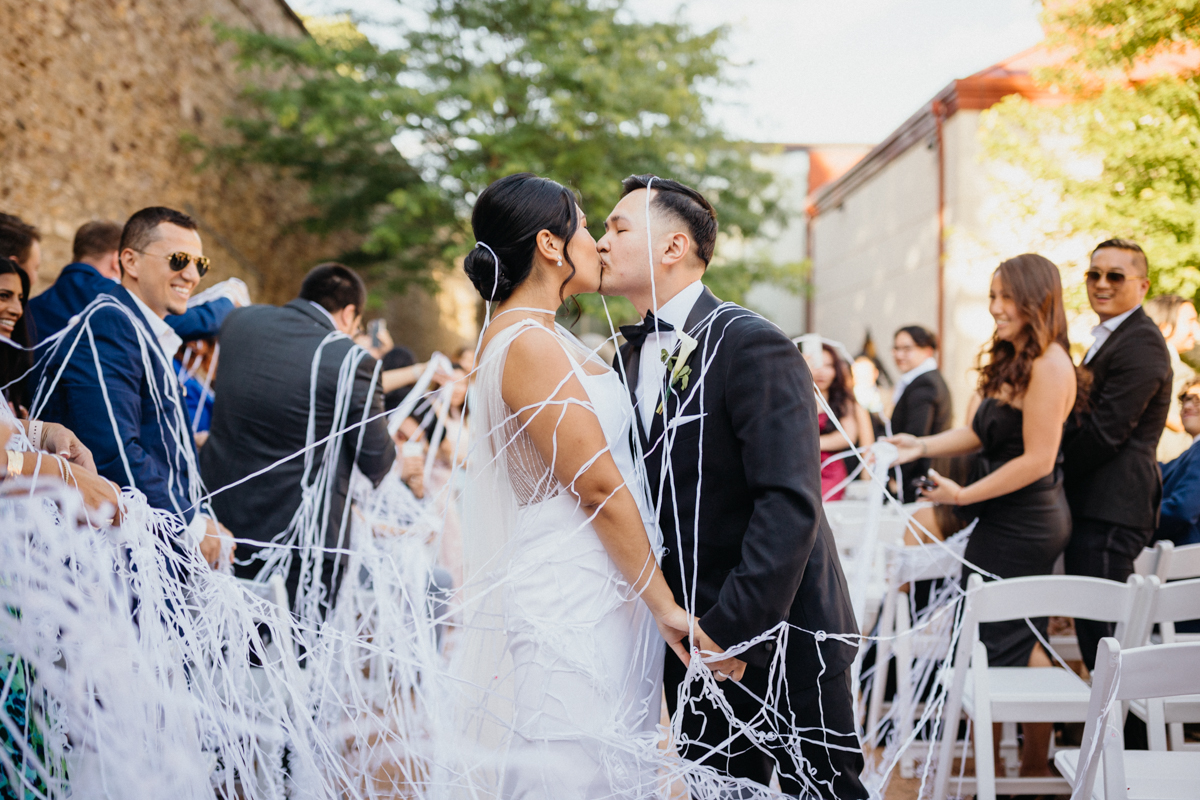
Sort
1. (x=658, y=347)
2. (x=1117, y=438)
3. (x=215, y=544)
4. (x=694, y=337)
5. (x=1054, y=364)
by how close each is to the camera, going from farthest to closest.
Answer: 1. (x=1117, y=438)
2. (x=1054, y=364)
3. (x=215, y=544)
4. (x=658, y=347)
5. (x=694, y=337)

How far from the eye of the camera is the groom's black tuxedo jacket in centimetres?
156

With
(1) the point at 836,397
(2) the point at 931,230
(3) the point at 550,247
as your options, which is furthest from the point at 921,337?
(2) the point at 931,230

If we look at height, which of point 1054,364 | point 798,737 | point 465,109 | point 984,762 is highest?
point 465,109

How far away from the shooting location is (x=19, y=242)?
3049 millimetres

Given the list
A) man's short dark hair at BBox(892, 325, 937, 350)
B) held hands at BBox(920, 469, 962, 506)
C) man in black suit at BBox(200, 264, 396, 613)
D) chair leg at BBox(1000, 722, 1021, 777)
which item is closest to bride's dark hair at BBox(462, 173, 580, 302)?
man in black suit at BBox(200, 264, 396, 613)

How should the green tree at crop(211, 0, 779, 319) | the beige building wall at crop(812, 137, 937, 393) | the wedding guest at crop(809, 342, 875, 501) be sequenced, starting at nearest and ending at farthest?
the wedding guest at crop(809, 342, 875, 501), the green tree at crop(211, 0, 779, 319), the beige building wall at crop(812, 137, 937, 393)

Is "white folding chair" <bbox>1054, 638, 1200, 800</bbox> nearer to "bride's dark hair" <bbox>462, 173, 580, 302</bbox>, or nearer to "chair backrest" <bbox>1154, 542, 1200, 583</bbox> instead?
"chair backrest" <bbox>1154, 542, 1200, 583</bbox>

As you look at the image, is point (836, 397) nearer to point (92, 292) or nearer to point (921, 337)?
point (921, 337)

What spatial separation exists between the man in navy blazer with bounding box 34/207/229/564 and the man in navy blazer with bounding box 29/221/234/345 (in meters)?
0.12

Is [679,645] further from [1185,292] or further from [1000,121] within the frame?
[1000,121]

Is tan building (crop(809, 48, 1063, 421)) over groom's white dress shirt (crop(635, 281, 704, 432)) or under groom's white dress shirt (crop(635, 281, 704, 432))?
over

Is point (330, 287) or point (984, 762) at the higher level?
point (330, 287)

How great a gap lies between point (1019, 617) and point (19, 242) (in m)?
3.72

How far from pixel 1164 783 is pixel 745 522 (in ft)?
4.42
